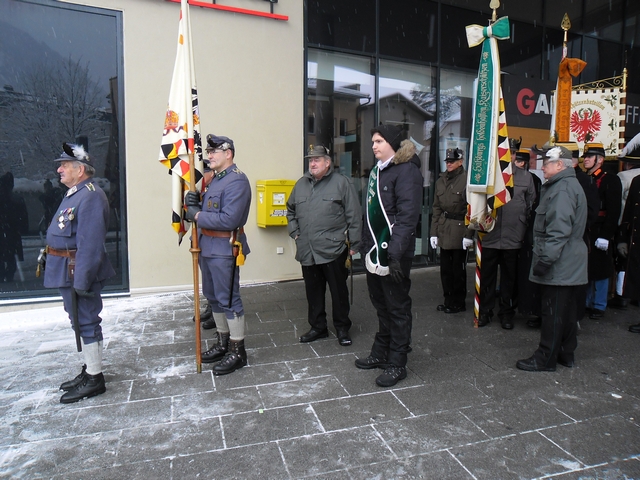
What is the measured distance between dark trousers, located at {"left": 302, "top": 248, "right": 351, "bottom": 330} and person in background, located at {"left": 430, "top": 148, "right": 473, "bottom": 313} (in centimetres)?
169

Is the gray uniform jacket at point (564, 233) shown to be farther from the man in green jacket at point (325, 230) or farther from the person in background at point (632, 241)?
the person in background at point (632, 241)

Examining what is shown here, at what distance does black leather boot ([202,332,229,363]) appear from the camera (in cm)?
464

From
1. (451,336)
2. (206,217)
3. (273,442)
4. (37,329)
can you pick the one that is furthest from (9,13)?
(451,336)

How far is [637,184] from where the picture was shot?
5891 millimetres

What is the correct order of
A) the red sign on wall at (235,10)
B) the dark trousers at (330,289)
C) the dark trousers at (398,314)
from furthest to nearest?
the red sign on wall at (235,10)
the dark trousers at (330,289)
the dark trousers at (398,314)

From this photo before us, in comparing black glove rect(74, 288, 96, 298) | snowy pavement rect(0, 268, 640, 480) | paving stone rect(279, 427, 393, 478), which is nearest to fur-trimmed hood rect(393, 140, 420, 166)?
snowy pavement rect(0, 268, 640, 480)

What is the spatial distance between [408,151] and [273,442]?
2.42 meters

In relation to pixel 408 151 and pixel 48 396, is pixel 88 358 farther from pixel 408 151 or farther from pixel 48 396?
pixel 408 151

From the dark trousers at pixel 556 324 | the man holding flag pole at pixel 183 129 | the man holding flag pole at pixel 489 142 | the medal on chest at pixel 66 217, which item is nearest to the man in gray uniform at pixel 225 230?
the man holding flag pole at pixel 183 129

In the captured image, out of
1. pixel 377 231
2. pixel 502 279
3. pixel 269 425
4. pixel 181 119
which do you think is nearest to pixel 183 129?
pixel 181 119

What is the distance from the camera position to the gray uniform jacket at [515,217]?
5.66 meters

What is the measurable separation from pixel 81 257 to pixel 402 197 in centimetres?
254

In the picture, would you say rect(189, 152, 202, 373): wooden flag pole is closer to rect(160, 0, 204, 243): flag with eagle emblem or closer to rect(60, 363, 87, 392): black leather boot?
rect(160, 0, 204, 243): flag with eagle emblem

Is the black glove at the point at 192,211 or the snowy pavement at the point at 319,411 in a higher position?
the black glove at the point at 192,211
